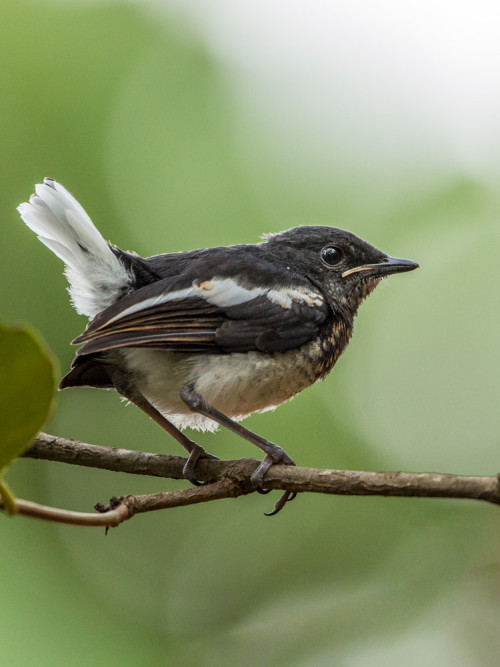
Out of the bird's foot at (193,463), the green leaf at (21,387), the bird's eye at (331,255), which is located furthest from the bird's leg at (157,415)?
the green leaf at (21,387)

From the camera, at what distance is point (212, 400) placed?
10.7 feet

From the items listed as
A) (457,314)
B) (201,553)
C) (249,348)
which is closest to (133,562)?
(201,553)

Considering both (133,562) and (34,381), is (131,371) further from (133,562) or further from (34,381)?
(133,562)

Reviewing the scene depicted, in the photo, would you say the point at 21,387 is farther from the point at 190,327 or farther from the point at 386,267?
the point at 386,267

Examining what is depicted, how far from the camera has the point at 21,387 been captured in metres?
1.25

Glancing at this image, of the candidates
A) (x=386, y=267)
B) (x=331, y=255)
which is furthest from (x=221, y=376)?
(x=386, y=267)

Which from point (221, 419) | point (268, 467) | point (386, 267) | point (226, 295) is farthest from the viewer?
point (386, 267)

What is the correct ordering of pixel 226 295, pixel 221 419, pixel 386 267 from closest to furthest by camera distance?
pixel 221 419
pixel 226 295
pixel 386 267

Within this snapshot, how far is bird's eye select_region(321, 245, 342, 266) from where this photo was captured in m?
3.99

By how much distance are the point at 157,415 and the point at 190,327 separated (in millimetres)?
546

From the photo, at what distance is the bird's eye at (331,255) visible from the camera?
3.99 meters

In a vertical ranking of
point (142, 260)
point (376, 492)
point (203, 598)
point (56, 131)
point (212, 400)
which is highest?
point (56, 131)

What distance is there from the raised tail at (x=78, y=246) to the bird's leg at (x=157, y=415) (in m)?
0.34

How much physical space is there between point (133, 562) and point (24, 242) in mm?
2490
